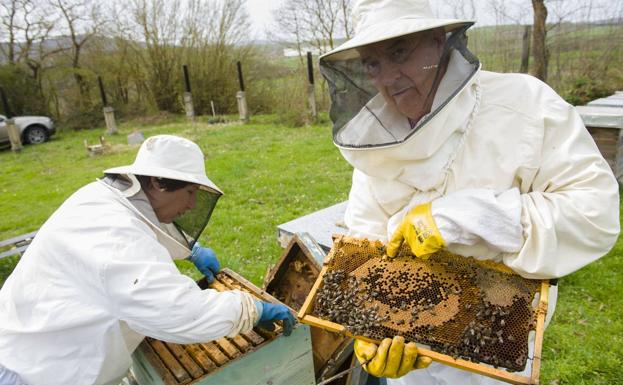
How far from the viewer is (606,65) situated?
11.0 meters

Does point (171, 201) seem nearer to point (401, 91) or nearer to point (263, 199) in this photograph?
point (401, 91)

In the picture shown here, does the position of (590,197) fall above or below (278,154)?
above

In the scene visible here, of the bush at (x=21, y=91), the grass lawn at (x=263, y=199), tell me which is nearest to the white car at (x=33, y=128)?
the grass lawn at (x=263, y=199)

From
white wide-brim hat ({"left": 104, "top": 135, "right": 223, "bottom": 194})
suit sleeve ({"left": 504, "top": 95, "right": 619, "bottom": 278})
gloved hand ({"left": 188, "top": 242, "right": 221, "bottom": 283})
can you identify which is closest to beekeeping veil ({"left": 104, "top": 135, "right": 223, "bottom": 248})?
white wide-brim hat ({"left": 104, "top": 135, "right": 223, "bottom": 194})

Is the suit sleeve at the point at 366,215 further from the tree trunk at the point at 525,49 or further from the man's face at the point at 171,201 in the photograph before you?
the tree trunk at the point at 525,49

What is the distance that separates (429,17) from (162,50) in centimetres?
2115

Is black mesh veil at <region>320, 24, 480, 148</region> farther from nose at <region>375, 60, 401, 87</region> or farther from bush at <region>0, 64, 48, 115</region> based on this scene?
bush at <region>0, 64, 48, 115</region>

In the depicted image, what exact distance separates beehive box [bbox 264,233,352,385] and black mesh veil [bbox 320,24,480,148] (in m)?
0.95

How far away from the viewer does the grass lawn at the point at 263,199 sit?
3441 mm

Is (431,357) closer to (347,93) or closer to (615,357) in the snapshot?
(347,93)

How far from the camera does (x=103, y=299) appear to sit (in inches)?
77.7

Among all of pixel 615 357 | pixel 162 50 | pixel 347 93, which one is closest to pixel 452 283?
pixel 347 93

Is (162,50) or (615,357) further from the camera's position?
(162,50)

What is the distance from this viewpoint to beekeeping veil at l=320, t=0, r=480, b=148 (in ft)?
5.37
